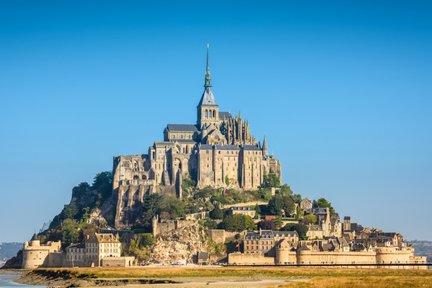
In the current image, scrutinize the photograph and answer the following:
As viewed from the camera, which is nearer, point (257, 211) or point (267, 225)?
point (267, 225)

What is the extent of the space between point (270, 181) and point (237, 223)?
52.3 ft

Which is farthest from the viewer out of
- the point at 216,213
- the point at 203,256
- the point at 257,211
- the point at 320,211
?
the point at 320,211

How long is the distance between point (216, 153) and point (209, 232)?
52.3 feet

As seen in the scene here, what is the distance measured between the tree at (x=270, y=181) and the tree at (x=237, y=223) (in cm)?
1276

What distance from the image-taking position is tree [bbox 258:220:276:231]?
124m

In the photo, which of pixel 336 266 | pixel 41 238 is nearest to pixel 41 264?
pixel 41 238

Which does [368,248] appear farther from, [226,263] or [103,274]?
[103,274]

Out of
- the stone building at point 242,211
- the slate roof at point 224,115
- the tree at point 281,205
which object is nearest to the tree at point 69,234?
the stone building at point 242,211

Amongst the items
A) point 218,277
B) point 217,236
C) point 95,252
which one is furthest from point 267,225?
point 218,277

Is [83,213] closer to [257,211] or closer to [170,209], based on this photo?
[170,209]

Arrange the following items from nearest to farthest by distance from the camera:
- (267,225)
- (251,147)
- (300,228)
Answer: (300,228) < (267,225) < (251,147)

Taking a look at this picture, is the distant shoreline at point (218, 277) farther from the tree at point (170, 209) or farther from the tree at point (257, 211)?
the tree at point (257, 211)

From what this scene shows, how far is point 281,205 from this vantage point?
129 meters

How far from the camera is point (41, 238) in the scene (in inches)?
5221
